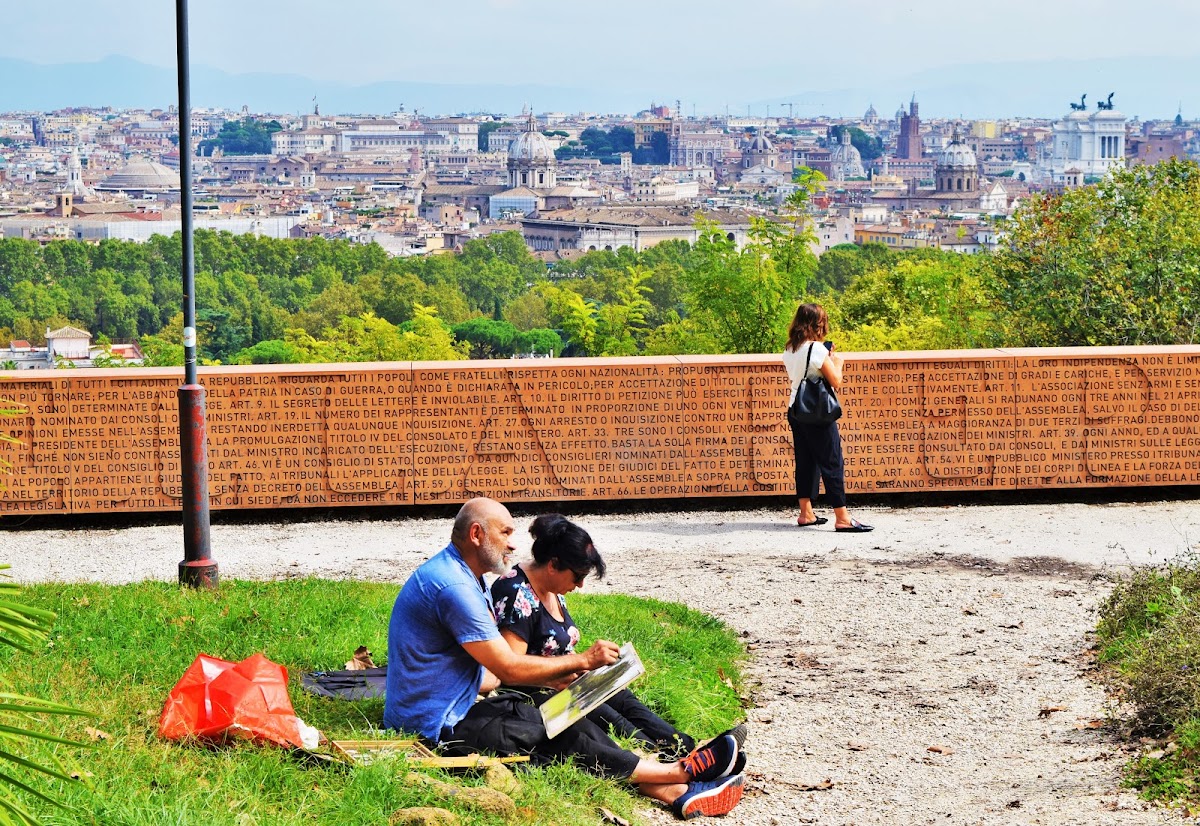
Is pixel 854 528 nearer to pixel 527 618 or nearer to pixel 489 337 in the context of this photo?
pixel 527 618

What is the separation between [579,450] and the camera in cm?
1017

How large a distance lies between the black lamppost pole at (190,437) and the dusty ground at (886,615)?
34.3 inches

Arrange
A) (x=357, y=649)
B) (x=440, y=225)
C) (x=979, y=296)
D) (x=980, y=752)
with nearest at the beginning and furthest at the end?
(x=980, y=752) → (x=357, y=649) → (x=979, y=296) → (x=440, y=225)

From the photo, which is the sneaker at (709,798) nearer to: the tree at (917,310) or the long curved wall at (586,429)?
the long curved wall at (586,429)

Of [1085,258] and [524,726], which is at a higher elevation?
[1085,258]

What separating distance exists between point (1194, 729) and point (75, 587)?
4.75 metres

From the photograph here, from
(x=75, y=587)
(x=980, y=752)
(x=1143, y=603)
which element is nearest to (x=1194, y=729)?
(x=980, y=752)

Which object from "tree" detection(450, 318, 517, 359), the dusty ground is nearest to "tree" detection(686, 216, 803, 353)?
the dusty ground

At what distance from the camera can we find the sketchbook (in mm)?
5102

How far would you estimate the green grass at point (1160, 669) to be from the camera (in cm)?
530

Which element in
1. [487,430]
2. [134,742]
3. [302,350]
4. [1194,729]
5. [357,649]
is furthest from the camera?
[302,350]

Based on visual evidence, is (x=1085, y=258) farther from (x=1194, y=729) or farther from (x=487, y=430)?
(x=1194, y=729)

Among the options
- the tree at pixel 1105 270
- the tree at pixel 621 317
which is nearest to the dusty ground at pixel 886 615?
the tree at pixel 1105 270

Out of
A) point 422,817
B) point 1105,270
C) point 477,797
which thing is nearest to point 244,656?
point 477,797
